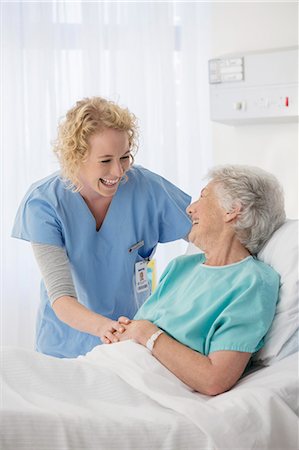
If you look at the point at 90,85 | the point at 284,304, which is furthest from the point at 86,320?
the point at 90,85

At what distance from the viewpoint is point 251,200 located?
1.98 meters

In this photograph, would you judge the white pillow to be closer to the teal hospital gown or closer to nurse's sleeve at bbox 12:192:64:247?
the teal hospital gown

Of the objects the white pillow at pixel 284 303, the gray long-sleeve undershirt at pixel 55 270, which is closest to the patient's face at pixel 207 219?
the white pillow at pixel 284 303

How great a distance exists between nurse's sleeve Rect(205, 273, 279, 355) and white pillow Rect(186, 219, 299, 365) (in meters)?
0.02

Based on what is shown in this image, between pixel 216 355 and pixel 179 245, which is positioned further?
pixel 179 245

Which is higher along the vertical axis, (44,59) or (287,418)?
(44,59)

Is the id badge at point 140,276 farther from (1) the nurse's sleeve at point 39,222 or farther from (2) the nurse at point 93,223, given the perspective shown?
(1) the nurse's sleeve at point 39,222

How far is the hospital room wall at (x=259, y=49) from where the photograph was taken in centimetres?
Answer: 310

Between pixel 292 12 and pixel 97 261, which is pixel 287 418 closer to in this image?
pixel 97 261

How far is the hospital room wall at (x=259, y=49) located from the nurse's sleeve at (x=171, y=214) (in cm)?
86

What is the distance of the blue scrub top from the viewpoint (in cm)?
227

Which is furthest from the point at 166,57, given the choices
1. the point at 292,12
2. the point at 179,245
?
the point at 179,245

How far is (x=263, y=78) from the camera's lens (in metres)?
3.07

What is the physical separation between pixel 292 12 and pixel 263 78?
0.32 meters
